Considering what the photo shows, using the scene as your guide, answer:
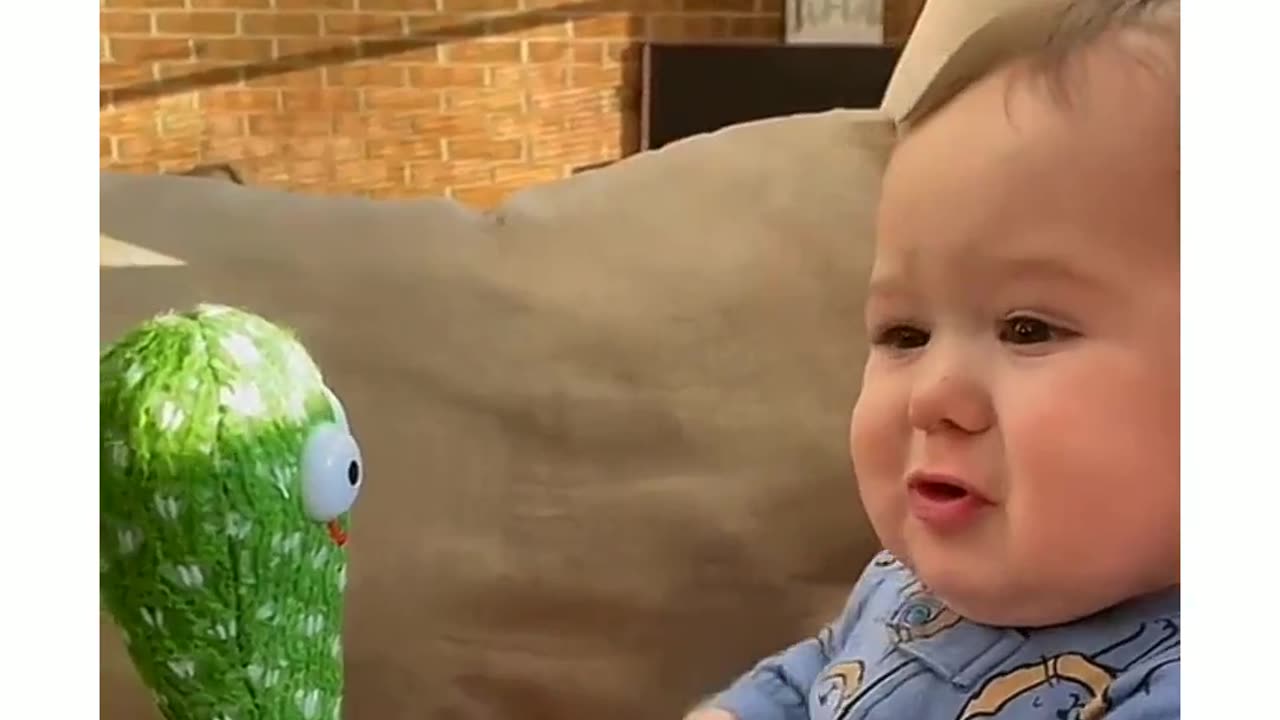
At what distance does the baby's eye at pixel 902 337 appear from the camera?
554mm

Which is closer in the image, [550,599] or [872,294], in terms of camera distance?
[872,294]

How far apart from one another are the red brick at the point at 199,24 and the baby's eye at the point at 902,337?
0.98 ft

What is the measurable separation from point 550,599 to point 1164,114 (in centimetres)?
36

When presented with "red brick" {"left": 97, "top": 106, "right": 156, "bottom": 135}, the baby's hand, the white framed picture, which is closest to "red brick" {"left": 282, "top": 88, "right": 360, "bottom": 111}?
"red brick" {"left": 97, "top": 106, "right": 156, "bottom": 135}

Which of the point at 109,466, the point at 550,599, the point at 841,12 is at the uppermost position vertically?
the point at 841,12

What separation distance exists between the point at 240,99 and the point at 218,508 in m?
0.39

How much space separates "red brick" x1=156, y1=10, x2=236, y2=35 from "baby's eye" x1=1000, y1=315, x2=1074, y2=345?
1.12ft

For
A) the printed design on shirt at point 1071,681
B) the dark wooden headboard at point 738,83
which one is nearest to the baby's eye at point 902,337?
the printed design on shirt at point 1071,681

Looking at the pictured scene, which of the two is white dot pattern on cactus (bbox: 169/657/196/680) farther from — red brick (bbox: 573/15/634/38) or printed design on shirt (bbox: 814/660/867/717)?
red brick (bbox: 573/15/634/38)

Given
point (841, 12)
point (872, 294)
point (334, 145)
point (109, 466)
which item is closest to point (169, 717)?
point (109, 466)

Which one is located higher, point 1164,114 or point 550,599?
point 1164,114
